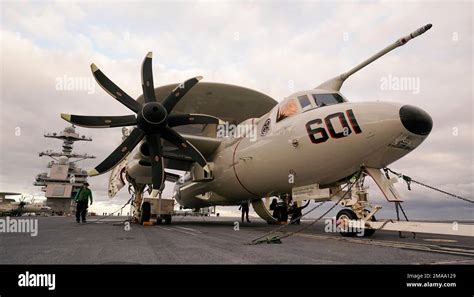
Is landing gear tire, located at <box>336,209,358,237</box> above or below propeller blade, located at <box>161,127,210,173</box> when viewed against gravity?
below

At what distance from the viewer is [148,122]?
12133 mm

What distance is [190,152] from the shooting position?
1276 cm

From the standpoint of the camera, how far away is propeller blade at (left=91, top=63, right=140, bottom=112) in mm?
12383

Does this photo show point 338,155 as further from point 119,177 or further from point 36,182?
point 36,182

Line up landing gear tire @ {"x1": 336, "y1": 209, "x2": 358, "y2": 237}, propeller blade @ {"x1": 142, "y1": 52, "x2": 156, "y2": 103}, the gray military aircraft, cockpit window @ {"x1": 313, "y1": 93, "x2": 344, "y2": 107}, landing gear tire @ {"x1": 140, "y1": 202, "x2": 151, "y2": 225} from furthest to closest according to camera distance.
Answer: landing gear tire @ {"x1": 140, "y1": 202, "x2": 151, "y2": 225} < propeller blade @ {"x1": 142, "y1": 52, "x2": 156, "y2": 103} < cockpit window @ {"x1": 313, "y1": 93, "x2": 344, "y2": 107} < landing gear tire @ {"x1": 336, "y1": 209, "x2": 358, "y2": 237} < the gray military aircraft

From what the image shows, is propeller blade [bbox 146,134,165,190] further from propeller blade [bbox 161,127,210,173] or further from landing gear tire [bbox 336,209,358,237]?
landing gear tire [bbox 336,209,358,237]

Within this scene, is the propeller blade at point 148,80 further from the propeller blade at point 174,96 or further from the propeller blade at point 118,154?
the propeller blade at point 118,154

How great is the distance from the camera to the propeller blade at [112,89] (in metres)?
12.4

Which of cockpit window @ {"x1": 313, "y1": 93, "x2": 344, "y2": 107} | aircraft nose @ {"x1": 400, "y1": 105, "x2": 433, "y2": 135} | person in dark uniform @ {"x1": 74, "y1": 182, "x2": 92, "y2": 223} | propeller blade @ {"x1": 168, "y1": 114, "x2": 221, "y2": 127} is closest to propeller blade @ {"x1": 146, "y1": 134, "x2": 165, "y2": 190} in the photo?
propeller blade @ {"x1": 168, "y1": 114, "x2": 221, "y2": 127}

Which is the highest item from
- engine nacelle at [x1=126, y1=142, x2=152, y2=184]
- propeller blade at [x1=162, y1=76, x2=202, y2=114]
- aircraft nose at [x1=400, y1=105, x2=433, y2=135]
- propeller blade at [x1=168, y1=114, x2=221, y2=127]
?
propeller blade at [x1=162, y1=76, x2=202, y2=114]

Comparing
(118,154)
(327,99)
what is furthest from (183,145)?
(327,99)

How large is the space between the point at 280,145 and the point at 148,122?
5.56 meters

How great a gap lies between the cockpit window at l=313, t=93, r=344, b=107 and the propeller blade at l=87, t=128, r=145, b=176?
7205 millimetres
